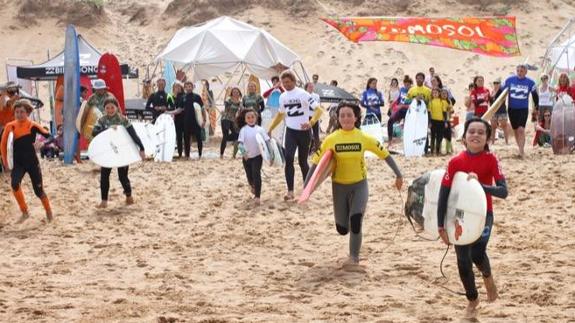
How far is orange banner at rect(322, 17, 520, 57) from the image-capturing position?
99.1 feet

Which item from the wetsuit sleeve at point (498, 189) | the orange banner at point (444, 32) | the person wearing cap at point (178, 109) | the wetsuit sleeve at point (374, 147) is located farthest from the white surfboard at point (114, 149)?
the orange banner at point (444, 32)

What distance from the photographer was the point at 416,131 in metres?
14.7

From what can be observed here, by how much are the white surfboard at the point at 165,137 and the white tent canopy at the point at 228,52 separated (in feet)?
19.5

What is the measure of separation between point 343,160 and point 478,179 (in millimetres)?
1709

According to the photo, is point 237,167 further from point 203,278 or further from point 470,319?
point 470,319

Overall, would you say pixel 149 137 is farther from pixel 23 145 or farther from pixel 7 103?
pixel 23 145

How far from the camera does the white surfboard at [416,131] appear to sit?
14.7m

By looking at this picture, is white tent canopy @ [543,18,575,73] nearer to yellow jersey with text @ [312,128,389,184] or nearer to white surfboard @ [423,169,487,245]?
yellow jersey with text @ [312,128,389,184]

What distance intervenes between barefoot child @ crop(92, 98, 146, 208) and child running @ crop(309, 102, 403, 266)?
12.1 feet

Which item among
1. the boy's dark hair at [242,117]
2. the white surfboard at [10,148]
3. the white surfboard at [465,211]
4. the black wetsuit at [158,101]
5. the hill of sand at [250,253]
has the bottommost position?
the hill of sand at [250,253]

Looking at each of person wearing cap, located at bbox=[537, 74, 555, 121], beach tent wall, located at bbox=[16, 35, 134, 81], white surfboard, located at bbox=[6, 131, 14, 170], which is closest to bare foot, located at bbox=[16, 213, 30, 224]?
white surfboard, located at bbox=[6, 131, 14, 170]

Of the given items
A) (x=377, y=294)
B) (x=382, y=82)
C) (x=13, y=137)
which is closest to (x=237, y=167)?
(x=13, y=137)

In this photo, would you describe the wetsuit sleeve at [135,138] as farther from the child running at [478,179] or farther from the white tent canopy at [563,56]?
the white tent canopy at [563,56]

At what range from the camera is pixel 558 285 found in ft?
20.3
